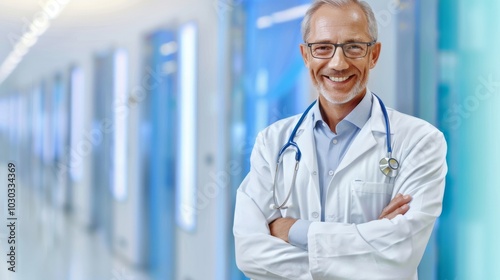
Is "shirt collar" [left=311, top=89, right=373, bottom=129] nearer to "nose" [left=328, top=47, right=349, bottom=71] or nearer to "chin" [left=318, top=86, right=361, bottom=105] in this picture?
"chin" [left=318, top=86, right=361, bottom=105]

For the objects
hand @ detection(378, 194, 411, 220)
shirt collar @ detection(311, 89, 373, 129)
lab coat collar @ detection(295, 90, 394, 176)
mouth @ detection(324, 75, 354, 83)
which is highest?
mouth @ detection(324, 75, 354, 83)

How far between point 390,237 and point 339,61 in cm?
52

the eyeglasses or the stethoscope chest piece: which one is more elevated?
the eyeglasses

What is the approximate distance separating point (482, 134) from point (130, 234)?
4.47ft

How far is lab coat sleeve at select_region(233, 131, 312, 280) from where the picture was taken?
161cm

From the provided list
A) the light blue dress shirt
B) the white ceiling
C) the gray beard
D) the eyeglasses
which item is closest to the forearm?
the light blue dress shirt

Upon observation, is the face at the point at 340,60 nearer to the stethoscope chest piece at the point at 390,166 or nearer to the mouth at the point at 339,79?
the mouth at the point at 339,79

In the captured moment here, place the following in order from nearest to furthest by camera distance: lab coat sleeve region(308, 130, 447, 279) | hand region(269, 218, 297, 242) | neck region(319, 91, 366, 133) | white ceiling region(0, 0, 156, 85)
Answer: lab coat sleeve region(308, 130, 447, 279) → hand region(269, 218, 297, 242) → neck region(319, 91, 366, 133) → white ceiling region(0, 0, 156, 85)

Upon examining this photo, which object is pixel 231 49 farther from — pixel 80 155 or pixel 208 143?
pixel 80 155

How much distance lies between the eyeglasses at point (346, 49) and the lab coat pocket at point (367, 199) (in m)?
0.38

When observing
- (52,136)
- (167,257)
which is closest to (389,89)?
(167,257)

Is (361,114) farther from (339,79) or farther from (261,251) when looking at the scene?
(261,251)

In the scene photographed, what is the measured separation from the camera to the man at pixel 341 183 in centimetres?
158

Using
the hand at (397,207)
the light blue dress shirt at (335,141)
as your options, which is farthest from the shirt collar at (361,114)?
the hand at (397,207)
